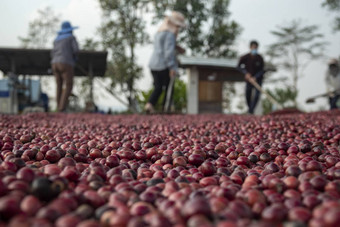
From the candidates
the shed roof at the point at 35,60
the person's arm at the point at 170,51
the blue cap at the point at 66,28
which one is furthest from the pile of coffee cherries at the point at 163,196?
the shed roof at the point at 35,60

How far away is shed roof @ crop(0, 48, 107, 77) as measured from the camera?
9.68m

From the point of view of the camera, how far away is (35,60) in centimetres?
1083

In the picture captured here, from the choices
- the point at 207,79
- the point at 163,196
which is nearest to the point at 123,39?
the point at 207,79

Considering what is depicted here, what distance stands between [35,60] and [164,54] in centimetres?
581

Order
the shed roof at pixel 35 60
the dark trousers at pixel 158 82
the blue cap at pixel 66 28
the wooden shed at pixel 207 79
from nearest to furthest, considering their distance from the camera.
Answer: the dark trousers at pixel 158 82
the blue cap at pixel 66 28
the shed roof at pixel 35 60
the wooden shed at pixel 207 79

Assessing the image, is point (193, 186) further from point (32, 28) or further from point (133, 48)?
point (32, 28)

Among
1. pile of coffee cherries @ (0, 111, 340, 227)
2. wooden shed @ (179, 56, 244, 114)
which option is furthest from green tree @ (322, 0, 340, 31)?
pile of coffee cherries @ (0, 111, 340, 227)

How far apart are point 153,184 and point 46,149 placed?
0.90 meters

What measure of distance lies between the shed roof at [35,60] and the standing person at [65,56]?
2.16 metres

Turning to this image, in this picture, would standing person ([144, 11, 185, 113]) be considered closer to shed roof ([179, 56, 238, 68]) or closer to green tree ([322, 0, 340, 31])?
shed roof ([179, 56, 238, 68])

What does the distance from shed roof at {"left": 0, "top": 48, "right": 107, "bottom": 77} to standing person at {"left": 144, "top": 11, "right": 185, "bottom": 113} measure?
10.8 feet

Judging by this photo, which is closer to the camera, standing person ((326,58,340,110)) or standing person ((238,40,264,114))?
standing person ((238,40,264,114))

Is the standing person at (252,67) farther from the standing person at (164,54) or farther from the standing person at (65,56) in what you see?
the standing person at (65,56)

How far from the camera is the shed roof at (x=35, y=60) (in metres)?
9.68
